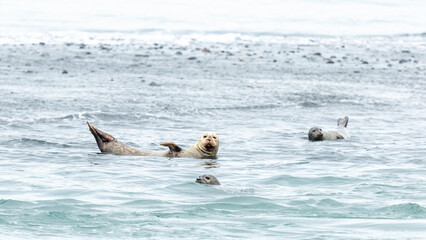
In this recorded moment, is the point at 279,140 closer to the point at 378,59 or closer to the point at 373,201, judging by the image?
the point at 373,201

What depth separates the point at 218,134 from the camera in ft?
50.5

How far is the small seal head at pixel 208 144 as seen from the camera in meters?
12.9

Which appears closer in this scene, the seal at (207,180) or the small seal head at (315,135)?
the seal at (207,180)

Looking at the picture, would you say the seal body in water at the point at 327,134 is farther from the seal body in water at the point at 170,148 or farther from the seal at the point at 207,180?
the seal at the point at 207,180

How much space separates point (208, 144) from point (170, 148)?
1.90 ft

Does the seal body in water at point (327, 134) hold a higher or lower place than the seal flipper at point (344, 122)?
lower

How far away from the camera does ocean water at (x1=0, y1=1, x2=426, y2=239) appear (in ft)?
27.9

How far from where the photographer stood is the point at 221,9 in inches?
2345

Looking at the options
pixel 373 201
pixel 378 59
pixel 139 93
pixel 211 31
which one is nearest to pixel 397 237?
pixel 373 201

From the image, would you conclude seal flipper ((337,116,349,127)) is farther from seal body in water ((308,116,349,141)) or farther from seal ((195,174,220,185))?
seal ((195,174,220,185))

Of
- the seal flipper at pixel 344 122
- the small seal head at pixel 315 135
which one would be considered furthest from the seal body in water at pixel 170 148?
the seal flipper at pixel 344 122

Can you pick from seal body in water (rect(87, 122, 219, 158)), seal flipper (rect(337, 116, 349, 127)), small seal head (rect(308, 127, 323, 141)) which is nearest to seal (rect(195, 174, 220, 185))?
seal body in water (rect(87, 122, 219, 158))

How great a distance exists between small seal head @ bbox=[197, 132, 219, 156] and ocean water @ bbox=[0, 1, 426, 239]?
0.86ft

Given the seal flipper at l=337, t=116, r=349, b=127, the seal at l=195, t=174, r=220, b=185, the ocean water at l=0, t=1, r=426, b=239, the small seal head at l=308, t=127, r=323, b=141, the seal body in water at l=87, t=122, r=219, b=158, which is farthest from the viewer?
the seal flipper at l=337, t=116, r=349, b=127
